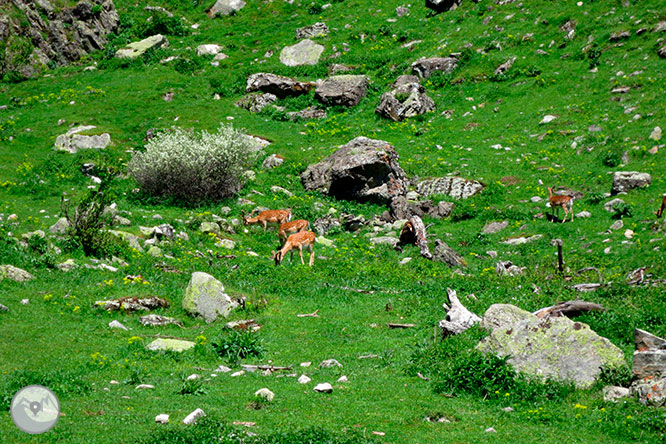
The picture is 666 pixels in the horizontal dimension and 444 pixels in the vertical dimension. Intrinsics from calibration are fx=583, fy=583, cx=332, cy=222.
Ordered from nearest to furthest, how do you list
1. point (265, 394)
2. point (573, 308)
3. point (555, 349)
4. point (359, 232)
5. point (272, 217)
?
point (265, 394) → point (555, 349) → point (573, 308) → point (272, 217) → point (359, 232)

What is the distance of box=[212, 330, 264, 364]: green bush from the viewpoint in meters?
15.3

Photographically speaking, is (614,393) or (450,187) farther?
(450,187)

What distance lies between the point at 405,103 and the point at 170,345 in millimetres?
31999

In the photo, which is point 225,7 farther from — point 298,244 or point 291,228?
point 298,244

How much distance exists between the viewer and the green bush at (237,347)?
15.3 meters

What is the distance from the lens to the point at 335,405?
39.2 ft

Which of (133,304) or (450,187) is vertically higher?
(133,304)

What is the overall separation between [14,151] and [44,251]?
19.7 meters

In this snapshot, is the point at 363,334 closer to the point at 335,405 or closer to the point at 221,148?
the point at 335,405

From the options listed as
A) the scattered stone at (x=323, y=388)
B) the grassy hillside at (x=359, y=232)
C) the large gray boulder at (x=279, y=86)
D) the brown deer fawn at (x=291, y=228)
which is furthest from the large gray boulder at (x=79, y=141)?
the scattered stone at (x=323, y=388)

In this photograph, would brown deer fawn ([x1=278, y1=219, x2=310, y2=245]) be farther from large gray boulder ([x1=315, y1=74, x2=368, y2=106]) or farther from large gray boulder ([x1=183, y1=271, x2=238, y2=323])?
large gray boulder ([x1=315, y1=74, x2=368, y2=106])

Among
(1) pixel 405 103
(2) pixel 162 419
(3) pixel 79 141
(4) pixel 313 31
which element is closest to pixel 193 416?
(2) pixel 162 419

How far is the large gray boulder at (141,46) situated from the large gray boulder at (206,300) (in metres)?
44.2

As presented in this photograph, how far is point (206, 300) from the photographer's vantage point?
59.9 feet
